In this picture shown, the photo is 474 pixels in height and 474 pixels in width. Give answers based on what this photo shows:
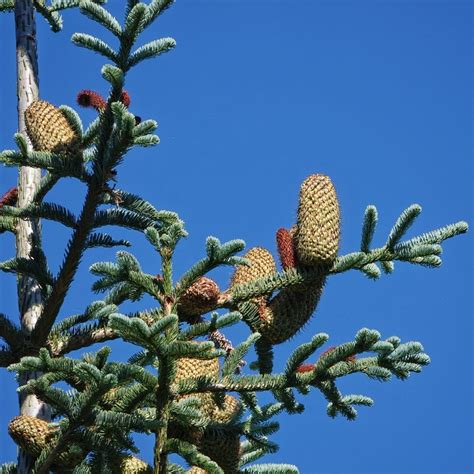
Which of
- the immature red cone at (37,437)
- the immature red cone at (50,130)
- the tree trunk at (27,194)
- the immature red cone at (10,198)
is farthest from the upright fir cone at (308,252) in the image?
the immature red cone at (10,198)

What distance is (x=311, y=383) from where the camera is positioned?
569cm

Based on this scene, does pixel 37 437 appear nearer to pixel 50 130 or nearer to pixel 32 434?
pixel 32 434

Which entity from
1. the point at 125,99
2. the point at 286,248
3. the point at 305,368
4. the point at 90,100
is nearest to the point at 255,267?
the point at 286,248

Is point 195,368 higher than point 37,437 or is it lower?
higher

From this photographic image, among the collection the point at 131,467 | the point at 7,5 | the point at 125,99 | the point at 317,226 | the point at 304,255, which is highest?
the point at 7,5

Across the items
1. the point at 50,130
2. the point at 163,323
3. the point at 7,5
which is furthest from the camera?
the point at 7,5

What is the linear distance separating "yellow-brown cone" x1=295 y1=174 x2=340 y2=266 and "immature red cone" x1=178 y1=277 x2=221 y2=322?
1.80 ft

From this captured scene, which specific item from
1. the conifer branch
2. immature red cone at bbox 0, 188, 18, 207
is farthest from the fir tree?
the conifer branch

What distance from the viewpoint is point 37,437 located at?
5816 mm

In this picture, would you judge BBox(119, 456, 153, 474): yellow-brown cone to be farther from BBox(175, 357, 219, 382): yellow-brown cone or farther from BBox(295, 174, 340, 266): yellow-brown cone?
BBox(295, 174, 340, 266): yellow-brown cone

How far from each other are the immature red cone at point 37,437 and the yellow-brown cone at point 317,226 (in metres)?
1.70

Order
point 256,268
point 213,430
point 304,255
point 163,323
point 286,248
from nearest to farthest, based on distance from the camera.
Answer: point 163,323 < point 213,430 < point 304,255 < point 286,248 < point 256,268

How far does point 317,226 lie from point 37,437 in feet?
6.48

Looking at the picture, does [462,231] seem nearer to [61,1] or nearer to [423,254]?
[423,254]
